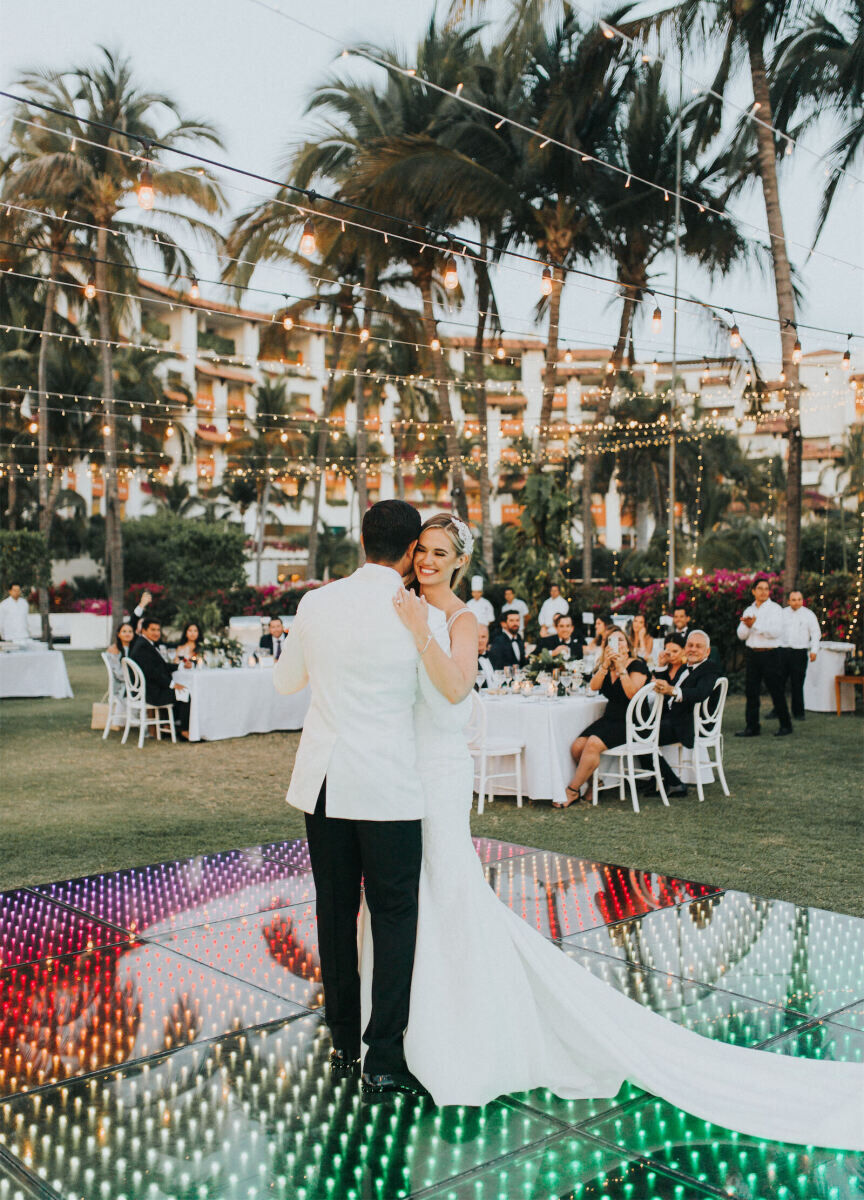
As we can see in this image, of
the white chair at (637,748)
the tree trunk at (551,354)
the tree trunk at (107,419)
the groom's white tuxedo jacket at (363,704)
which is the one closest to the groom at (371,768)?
the groom's white tuxedo jacket at (363,704)

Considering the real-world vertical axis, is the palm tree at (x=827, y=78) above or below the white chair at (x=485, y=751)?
above

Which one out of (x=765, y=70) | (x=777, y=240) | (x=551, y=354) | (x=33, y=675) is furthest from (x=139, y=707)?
(x=765, y=70)

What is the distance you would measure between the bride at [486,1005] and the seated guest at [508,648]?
307 inches

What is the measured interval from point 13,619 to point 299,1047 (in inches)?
549

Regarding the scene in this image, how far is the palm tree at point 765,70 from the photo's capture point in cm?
1471

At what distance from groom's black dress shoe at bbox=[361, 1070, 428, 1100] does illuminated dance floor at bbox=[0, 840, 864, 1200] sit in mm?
34

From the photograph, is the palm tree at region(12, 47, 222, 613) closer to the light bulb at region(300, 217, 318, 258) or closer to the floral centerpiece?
the floral centerpiece

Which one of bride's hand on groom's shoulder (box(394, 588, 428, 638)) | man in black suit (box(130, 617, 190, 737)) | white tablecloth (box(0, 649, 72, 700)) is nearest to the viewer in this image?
bride's hand on groom's shoulder (box(394, 588, 428, 638))

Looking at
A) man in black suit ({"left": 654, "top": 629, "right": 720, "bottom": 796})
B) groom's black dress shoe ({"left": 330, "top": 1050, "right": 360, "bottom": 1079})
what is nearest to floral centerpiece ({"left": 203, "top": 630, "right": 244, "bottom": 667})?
man in black suit ({"left": 654, "top": 629, "right": 720, "bottom": 796})

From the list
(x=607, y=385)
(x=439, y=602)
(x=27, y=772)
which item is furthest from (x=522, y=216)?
(x=439, y=602)

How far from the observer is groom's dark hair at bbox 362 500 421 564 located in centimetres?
310

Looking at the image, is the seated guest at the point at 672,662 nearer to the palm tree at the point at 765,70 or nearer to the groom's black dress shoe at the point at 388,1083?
the groom's black dress shoe at the point at 388,1083

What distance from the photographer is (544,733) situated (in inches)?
307

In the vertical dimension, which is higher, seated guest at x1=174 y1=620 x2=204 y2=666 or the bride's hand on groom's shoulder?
the bride's hand on groom's shoulder
